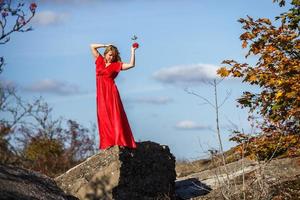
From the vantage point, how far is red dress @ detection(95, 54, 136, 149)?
1064 centimetres

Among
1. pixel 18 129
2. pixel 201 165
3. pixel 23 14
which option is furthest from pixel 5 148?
pixel 23 14

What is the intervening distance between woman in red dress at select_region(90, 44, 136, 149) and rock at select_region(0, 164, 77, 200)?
1.38 m

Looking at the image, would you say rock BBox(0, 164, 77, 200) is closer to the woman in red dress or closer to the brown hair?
the woman in red dress

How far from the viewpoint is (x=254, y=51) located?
11070mm

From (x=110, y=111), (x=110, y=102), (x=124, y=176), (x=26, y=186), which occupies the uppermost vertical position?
(x=110, y=102)

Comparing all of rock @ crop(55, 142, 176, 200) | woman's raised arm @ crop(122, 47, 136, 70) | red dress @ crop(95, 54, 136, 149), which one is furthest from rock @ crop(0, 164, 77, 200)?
woman's raised arm @ crop(122, 47, 136, 70)

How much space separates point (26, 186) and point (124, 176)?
1.91 m

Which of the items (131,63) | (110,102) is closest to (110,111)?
(110,102)

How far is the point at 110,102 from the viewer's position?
1083 centimetres

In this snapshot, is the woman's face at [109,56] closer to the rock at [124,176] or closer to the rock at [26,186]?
the rock at [124,176]

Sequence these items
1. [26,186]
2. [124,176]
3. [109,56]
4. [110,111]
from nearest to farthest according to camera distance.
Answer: [26,186], [124,176], [110,111], [109,56]

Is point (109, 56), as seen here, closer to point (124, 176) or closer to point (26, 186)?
point (124, 176)

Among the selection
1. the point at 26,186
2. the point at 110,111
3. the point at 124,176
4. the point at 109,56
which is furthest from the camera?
the point at 109,56

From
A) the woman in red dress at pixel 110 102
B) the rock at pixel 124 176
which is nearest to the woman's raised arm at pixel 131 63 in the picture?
the woman in red dress at pixel 110 102
